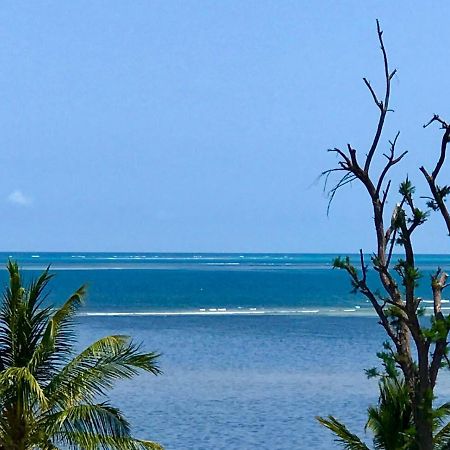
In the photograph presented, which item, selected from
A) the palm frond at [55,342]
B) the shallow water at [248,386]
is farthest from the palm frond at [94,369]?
the shallow water at [248,386]

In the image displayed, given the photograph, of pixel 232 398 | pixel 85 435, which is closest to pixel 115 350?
pixel 85 435

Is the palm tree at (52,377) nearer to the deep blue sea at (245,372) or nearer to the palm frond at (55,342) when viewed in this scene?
the palm frond at (55,342)

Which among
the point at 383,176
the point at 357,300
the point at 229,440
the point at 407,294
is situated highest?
the point at 357,300

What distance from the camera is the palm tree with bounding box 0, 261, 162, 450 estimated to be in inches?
734

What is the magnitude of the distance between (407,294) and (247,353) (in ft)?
166

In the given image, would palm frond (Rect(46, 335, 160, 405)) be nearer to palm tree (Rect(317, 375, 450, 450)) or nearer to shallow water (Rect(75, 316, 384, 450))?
palm tree (Rect(317, 375, 450, 450))

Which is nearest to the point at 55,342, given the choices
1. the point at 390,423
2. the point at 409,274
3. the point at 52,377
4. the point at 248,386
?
the point at 52,377

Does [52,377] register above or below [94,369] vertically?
below

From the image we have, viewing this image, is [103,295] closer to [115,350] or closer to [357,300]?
[357,300]

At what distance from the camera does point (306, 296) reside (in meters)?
141

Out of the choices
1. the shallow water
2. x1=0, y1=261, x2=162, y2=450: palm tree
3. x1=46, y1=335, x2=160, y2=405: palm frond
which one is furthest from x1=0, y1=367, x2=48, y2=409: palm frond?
the shallow water

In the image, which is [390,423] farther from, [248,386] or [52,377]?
[248,386]

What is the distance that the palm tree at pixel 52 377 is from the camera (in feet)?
61.2

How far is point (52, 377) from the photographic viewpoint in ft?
64.6
